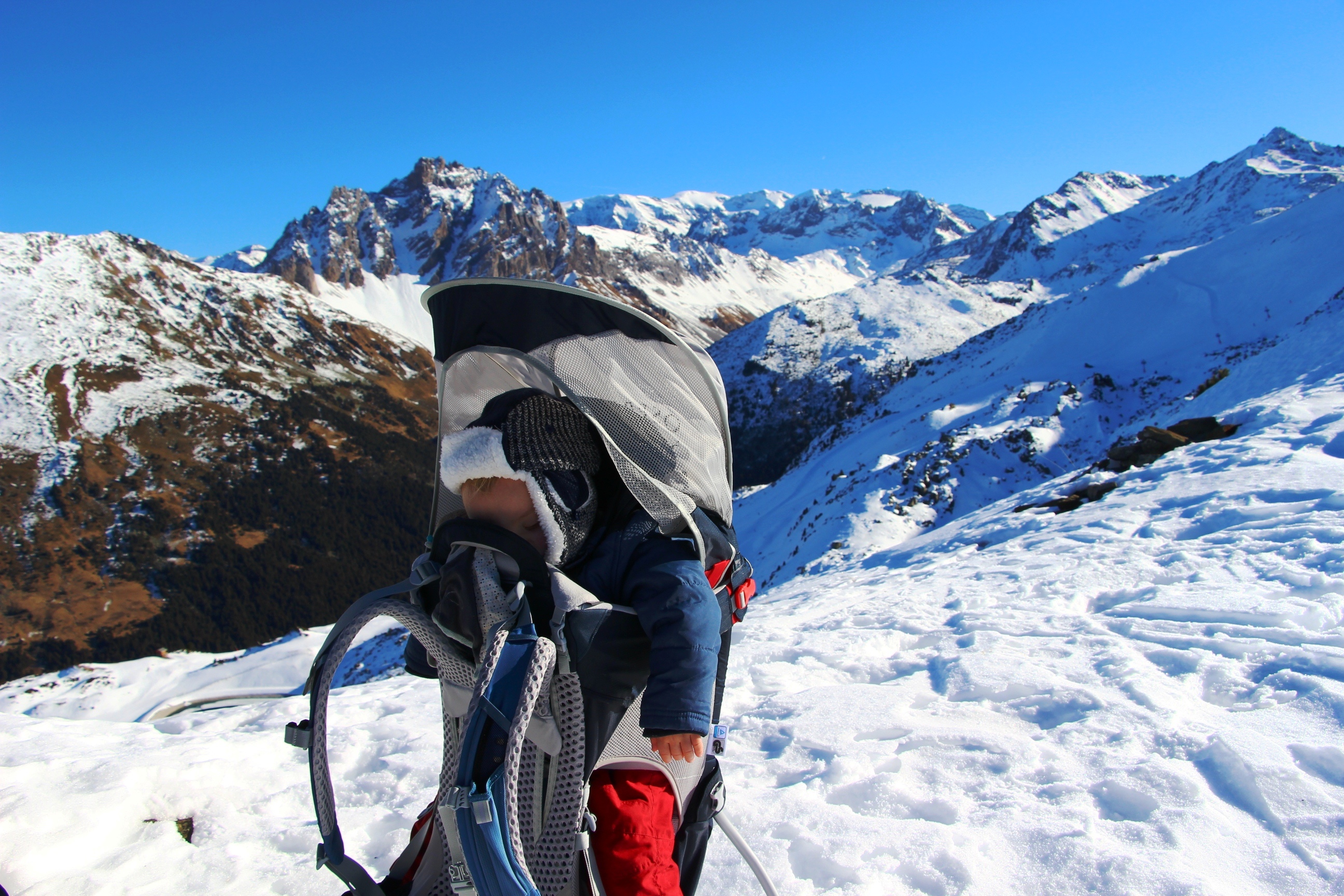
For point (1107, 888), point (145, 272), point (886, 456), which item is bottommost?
point (886, 456)

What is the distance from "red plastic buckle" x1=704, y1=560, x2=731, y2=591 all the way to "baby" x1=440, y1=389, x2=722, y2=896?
0.90ft

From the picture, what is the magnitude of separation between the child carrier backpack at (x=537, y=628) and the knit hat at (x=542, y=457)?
7 cm

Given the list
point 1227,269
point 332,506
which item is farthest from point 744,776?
point 332,506

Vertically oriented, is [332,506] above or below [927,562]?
below

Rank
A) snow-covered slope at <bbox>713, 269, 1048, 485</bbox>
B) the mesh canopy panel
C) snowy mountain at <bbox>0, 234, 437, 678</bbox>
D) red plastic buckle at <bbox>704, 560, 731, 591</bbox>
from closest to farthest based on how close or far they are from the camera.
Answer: the mesh canopy panel, red plastic buckle at <bbox>704, 560, 731, 591</bbox>, snow-covered slope at <bbox>713, 269, 1048, 485</bbox>, snowy mountain at <bbox>0, 234, 437, 678</bbox>

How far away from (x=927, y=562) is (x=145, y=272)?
730ft

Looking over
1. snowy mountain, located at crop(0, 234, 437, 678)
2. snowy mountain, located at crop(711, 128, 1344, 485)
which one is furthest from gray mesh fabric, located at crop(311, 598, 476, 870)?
snowy mountain, located at crop(0, 234, 437, 678)

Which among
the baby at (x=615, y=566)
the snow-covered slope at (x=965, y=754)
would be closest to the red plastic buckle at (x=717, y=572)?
the baby at (x=615, y=566)

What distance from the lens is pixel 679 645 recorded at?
2.03 metres

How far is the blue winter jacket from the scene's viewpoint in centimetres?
201

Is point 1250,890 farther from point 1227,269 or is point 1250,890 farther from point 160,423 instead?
point 160,423

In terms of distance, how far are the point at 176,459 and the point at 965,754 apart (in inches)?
6348

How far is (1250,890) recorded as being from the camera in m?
2.38

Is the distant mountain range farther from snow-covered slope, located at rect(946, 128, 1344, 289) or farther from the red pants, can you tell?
the red pants
